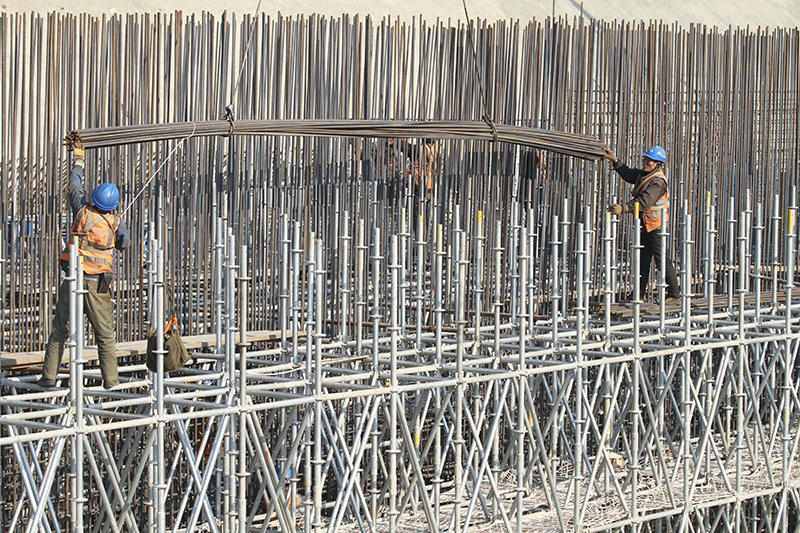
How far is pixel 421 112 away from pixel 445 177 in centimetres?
87

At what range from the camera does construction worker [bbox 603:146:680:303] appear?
48.5ft

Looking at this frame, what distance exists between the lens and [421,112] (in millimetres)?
14711

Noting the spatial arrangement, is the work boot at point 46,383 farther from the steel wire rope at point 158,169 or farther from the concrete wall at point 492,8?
the concrete wall at point 492,8

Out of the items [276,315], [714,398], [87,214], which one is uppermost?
[87,214]

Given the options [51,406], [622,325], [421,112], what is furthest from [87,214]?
[622,325]

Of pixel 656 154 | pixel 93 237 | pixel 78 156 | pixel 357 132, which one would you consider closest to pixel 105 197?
pixel 93 237

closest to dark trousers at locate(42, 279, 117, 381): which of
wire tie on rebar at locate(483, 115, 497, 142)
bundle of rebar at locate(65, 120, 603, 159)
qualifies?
bundle of rebar at locate(65, 120, 603, 159)

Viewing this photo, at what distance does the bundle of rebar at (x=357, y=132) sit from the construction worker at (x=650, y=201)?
2.01 feet

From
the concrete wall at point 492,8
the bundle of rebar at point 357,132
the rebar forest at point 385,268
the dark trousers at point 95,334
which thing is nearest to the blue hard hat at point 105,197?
the dark trousers at point 95,334

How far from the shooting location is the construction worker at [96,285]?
1053 centimetres

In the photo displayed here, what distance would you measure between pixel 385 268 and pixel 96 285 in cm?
467

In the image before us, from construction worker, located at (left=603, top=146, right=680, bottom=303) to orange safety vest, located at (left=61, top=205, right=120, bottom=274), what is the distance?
6564 millimetres

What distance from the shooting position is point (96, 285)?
35.0 ft

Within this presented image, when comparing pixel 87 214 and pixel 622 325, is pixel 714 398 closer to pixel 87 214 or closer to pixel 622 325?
pixel 622 325
